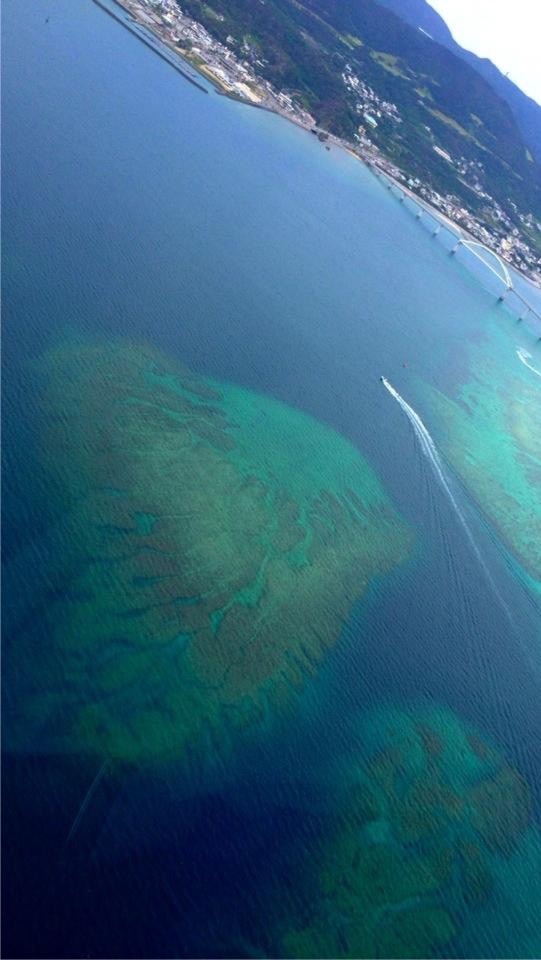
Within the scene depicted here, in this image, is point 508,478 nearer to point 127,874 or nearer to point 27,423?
point 27,423

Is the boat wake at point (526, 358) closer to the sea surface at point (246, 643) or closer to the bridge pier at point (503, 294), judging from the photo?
the bridge pier at point (503, 294)

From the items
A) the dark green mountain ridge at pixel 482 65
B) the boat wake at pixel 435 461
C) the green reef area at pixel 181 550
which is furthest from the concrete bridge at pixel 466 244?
the dark green mountain ridge at pixel 482 65

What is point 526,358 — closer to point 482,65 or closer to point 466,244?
point 466,244

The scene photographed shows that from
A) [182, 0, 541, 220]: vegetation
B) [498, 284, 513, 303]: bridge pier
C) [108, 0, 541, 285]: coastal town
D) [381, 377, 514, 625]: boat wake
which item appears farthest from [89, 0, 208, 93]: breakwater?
[381, 377, 514, 625]: boat wake

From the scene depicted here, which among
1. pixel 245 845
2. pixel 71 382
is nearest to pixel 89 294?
pixel 71 382

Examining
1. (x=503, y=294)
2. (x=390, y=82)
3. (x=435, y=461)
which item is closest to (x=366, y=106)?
(x=390, y=82)

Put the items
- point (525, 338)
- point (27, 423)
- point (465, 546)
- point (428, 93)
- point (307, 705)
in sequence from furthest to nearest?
point (428, 93) < point (525, 338) < point (465, 546) < point (27, 423) < point (307, 705)
